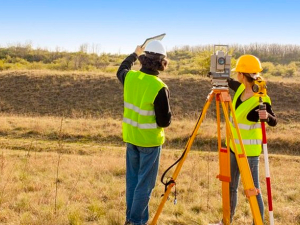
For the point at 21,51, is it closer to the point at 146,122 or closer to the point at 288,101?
the point at 288,101

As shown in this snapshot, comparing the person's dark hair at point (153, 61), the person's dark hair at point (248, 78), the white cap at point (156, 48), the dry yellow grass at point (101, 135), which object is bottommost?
the dry yellow grass at point (101, 135)

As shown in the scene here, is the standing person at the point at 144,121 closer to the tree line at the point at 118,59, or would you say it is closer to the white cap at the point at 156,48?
the white cap at the point at 156,48

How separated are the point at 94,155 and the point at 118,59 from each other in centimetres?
4550

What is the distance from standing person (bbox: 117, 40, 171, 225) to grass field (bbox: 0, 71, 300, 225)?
1.74ft

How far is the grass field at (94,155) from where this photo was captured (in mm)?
4234

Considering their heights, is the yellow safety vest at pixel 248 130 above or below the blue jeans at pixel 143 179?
above

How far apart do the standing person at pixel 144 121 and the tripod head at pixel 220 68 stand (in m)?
0.47

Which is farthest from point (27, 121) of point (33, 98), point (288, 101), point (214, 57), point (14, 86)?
point (288, 101)

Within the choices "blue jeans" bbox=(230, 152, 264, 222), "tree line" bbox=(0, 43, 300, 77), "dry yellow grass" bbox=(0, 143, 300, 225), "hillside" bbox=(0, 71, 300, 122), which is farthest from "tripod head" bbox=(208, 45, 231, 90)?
"tree line" bbox=(0, 43, 300, 77)

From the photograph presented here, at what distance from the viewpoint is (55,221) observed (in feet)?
12.1

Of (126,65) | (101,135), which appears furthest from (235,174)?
(101,135)

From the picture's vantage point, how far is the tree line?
3882 centimetres

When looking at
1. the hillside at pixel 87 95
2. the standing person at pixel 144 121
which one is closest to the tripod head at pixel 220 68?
the standing person at pixel 144 121

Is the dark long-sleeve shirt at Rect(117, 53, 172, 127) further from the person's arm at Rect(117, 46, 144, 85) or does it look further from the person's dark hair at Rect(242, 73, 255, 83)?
the person's dark hair at Rect(242, 73, 255, 83)
